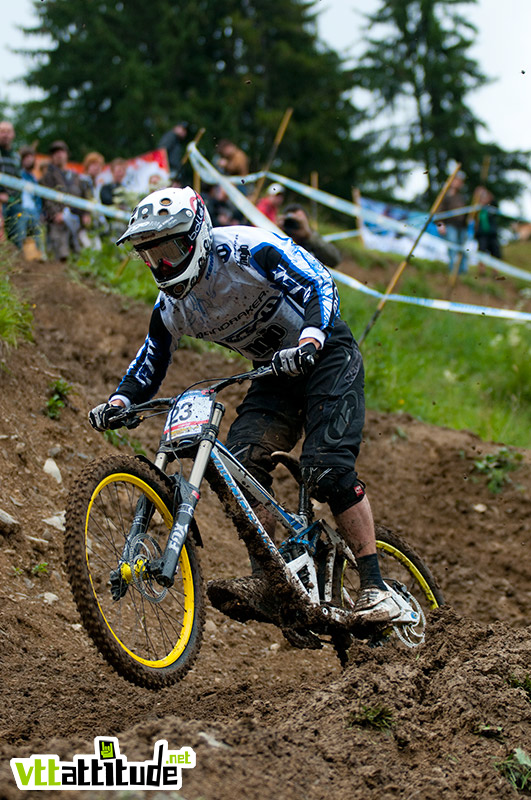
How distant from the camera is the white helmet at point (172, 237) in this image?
12.6ft

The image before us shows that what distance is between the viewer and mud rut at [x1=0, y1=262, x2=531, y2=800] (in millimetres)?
3020

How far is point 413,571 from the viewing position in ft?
17.1

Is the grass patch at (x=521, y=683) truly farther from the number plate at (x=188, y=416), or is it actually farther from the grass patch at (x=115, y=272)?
the grass patch at (x=115, y=272)

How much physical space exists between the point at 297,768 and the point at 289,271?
7.71ft

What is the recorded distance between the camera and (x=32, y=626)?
15.3 ft

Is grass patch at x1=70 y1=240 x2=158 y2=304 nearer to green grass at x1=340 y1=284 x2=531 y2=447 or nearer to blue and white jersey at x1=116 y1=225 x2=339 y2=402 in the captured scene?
green grass at x1=340 y1=284 x2=531 y2=447

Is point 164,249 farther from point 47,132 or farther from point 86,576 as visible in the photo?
point 47,132

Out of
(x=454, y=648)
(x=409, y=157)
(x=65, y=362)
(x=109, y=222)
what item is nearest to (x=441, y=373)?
(x=109, y=222)

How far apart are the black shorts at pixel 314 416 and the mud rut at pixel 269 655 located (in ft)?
3.41

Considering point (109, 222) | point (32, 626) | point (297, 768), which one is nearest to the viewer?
point (297, 768)

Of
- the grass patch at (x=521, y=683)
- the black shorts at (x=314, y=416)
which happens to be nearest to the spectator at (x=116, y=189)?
the black shorts at (x=314, y=416)

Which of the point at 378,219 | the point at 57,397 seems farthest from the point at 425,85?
the point at 57,397

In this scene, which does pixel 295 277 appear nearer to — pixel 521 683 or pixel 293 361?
pixel 293 361

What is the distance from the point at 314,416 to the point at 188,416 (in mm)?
717
